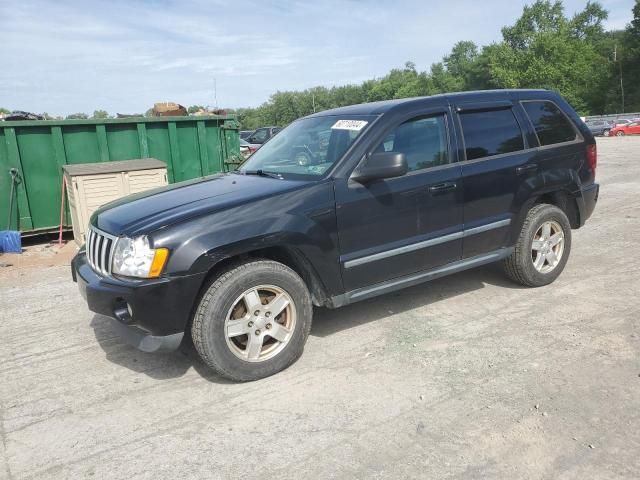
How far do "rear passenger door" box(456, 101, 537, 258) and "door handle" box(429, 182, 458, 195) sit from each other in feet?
0.44

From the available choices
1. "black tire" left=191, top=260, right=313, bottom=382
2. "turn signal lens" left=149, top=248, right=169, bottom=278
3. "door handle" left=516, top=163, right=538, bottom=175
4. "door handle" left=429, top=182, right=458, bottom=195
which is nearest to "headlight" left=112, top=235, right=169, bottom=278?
"turn signal lens" left=149, top=248, right=169, bottom=278

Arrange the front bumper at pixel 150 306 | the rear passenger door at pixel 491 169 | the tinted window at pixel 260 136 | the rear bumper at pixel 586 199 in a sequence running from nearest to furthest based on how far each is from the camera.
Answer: the front bumper at pixel 150 306, the rear passenger door at pixel 491 169, the rear bumper at pixel 586 199, the tinted window at pixel 260 136

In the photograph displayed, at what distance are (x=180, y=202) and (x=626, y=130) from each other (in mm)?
39963

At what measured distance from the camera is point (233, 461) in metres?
2.74

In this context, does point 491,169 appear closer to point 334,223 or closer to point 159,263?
point 334,223

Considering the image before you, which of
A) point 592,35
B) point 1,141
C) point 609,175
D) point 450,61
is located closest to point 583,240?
point 609,175

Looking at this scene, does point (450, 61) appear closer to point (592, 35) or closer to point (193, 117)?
point (592, 35)

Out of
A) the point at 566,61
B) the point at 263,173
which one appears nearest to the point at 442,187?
the point at 263,173

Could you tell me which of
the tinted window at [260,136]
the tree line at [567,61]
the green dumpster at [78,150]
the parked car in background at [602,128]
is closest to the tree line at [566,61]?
the tree line at [567,61]

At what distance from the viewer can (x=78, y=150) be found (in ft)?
27.1

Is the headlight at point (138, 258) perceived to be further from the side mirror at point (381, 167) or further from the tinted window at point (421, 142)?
the tinted window at point (421, 142)

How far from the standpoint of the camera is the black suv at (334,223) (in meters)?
3.30

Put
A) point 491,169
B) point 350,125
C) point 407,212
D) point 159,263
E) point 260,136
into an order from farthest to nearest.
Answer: point 260,136
point 491,169
point 350,125
point 407,212
point 159,263

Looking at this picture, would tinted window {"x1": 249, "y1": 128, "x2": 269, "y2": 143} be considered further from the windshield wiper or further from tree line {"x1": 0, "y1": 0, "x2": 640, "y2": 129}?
tree line {"x1": 0, "y1": 0, "x2": 640, "y2": 129}
